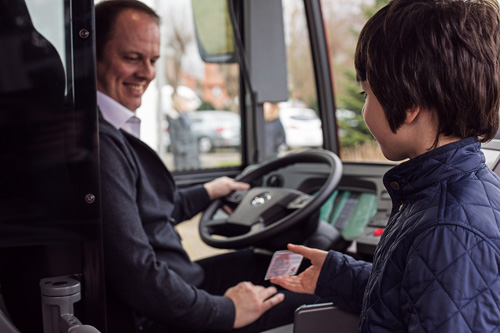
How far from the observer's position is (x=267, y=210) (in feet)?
5.58

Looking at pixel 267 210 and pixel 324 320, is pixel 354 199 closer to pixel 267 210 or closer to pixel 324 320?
pixel 267 210

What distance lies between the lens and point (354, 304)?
45.3 inches

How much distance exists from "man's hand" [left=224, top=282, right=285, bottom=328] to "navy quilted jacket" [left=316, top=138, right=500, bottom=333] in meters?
0.57

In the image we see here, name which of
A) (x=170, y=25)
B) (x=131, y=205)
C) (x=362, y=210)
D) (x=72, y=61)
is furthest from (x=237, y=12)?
(x=170, y=25)

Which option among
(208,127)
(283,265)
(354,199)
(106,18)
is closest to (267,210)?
(283,265)

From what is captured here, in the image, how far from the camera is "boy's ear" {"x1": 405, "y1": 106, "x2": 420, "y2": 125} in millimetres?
906

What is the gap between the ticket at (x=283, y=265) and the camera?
140cm

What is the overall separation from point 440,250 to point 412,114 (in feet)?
0.76

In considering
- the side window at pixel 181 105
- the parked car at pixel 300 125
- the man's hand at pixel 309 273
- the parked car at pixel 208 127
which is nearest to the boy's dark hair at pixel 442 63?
the man's hand at pixel 309 273

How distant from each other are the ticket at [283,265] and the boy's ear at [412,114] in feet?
1.98

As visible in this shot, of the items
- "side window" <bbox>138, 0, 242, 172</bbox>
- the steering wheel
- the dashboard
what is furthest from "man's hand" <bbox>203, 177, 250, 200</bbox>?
"side window" <bbox>138, 0, 242, 172</bbox>

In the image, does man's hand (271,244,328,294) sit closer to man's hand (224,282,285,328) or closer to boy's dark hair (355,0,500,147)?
man's hand (224,282,285,328)

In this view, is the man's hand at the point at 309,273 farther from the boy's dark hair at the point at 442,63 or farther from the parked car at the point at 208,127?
the parked car at the point at 208,127

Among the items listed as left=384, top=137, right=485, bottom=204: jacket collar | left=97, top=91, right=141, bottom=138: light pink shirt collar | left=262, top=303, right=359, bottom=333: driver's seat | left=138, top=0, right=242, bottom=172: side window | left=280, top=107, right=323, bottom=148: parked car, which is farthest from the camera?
left=280, top=107, right=323, bottom=148: parked car
